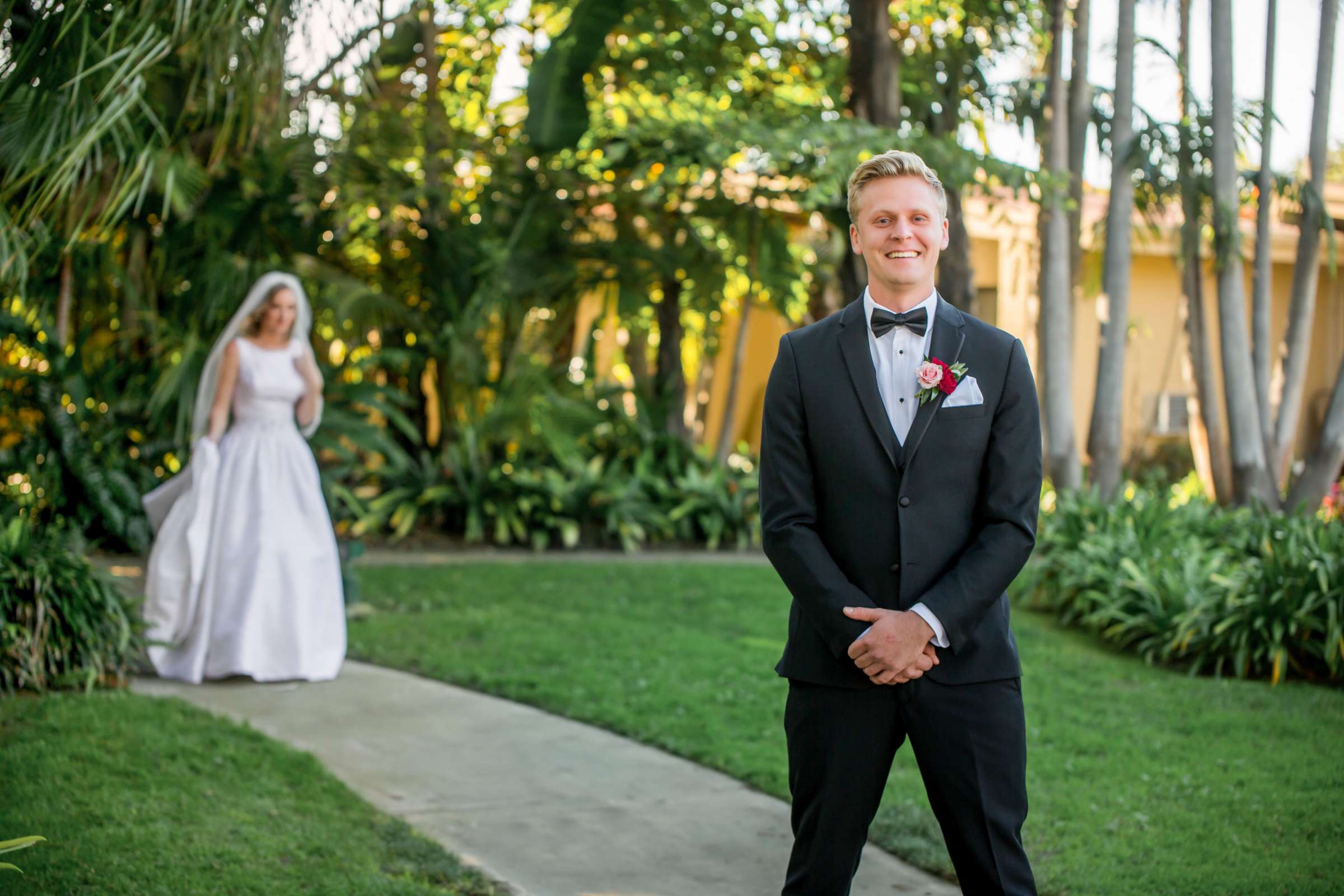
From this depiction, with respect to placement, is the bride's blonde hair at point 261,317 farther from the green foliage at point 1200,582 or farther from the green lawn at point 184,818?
the green foliage at point 1200,582

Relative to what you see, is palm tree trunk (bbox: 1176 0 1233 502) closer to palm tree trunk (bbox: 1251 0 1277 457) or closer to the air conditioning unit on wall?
palm tree trunk (bbox: 1251 0 1277 457)

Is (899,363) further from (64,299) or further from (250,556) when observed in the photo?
(64,299)

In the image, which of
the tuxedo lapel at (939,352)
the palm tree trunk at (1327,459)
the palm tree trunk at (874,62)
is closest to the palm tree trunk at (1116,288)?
the palm tree trunk at (1327,459)

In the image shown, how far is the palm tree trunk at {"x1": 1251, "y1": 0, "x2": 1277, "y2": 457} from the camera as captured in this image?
9703mm

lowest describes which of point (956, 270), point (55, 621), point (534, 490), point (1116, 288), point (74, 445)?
point (55, 621)

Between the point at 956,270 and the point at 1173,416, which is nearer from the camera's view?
the point at 956,270

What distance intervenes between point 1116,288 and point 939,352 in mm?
7869

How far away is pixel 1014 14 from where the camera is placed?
12109 mm

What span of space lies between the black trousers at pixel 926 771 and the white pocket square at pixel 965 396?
1.97 ft

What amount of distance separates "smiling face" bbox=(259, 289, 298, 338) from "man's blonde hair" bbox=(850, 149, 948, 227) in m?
4.83

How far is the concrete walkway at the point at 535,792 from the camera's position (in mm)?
4090

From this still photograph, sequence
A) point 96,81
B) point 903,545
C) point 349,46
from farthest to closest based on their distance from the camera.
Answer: point 349,46, point 96,81, point 903,545

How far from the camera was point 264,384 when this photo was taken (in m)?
7.05

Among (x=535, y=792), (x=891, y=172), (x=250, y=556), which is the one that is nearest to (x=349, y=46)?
(x=250, y=556)
